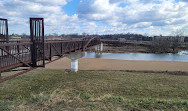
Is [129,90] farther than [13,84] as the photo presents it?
No

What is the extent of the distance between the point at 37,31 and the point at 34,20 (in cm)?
64

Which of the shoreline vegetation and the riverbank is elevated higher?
the shoreline vegetation

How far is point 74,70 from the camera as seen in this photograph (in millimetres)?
22719

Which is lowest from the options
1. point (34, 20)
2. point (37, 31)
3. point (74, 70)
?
point (74, 70)

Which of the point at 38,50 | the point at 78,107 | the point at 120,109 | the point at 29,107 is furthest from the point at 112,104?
the point at 38,50

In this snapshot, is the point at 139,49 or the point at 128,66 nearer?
the point at 128,66

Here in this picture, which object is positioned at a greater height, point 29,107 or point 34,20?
point 34,20

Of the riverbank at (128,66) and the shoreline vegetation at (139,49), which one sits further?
the shoreline vegetation at (139,49)

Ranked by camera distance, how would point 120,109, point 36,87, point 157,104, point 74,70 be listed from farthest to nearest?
1. point 74,70
2. point 36,87
3. point 157,104
4. point 120,109

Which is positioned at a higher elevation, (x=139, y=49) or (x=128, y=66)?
(x=139, y=49)

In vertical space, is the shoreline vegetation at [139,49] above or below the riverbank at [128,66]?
above

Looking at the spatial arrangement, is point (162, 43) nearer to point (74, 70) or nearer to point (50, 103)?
point (74, 70)

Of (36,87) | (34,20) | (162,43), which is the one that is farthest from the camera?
(162,43)

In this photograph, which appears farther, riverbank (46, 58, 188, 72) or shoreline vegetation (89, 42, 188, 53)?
shoreline vegetation (89, 42, 188, 53)
